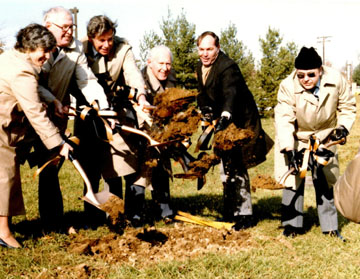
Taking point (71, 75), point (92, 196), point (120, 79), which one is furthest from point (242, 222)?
point (71, 75)

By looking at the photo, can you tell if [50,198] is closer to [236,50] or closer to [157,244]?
[157,244]

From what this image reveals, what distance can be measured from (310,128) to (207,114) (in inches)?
42.9

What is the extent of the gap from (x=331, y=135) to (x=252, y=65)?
24482mm

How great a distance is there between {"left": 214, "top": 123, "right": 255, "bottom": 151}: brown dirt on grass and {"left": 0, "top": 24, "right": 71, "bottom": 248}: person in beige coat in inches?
57.7

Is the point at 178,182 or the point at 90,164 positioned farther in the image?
the point at 178,182

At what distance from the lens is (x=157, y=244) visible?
182 inches

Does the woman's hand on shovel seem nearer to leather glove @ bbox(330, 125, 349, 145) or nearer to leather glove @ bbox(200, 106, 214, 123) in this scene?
leather glove @ bbox(200, 106, 214, 123)

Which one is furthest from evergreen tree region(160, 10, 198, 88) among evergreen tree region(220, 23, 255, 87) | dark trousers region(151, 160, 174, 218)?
dark trousers region(151, 160, 174, 218)

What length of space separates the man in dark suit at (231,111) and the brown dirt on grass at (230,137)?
0.24 meters

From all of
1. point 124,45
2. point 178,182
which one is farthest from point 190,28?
point 124,45

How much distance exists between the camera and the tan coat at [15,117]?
416 centimetres

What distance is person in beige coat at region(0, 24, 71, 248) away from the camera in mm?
4145

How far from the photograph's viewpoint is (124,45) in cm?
517

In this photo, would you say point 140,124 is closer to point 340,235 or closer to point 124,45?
point 124,45
